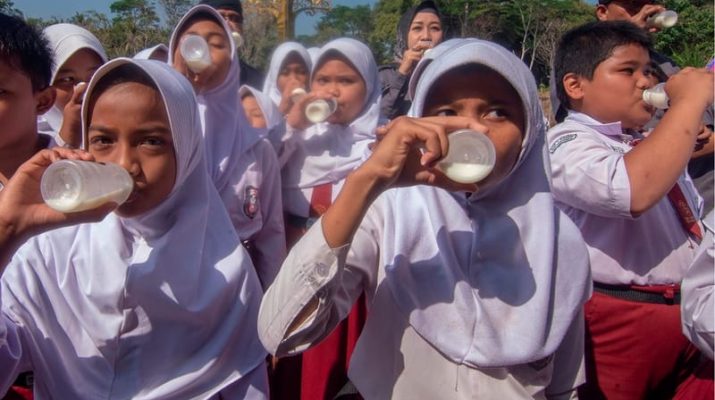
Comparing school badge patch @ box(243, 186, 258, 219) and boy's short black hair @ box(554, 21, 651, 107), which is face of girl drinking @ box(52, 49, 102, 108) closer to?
school badge patch @ box(243, 186, 258, 219)

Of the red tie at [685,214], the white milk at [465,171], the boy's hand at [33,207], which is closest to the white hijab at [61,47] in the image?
the boy's hand at [33,207]

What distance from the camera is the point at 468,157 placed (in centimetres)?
138

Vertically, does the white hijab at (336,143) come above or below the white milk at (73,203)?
below

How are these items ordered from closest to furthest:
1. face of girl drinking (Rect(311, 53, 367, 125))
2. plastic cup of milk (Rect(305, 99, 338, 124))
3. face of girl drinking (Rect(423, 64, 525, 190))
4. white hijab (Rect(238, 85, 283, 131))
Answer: face of girl drinking (Rect(423, 64, 525, 190)) → plastic cup of milk (Rect(305, 99, 338, 124)) → white hijab (Rect(238, 85, 283, 131)) → face of girl drinking (Rect(311, 53, 367, 125))

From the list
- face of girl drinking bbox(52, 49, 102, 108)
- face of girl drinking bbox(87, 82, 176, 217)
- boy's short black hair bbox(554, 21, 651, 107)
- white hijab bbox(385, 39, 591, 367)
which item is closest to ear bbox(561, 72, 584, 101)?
boy's short black hair bbox(554, 21, 651, 107)

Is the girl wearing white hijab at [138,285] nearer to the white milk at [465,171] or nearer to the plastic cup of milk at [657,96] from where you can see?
the white milk at [465,171]

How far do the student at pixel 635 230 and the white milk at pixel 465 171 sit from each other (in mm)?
751

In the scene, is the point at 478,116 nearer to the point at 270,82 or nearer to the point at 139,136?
the point at 139,136

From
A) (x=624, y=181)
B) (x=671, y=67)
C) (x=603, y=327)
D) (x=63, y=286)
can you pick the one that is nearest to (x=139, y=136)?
(x=63, y=286)

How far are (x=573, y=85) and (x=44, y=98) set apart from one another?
199 centimetres

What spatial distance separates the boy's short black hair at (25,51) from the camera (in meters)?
2.31

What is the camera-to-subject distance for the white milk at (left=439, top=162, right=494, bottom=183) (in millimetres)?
1358

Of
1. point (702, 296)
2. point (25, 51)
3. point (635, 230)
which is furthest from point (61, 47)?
point (702, 296)

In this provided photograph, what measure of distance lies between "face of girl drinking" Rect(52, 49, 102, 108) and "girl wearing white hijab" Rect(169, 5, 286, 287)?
1.30ft
